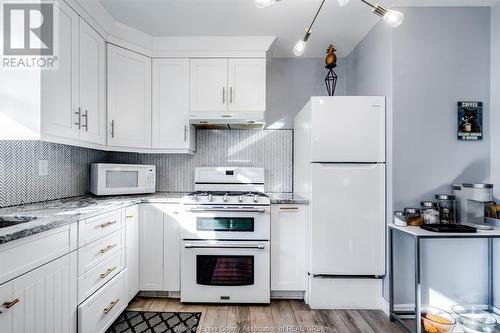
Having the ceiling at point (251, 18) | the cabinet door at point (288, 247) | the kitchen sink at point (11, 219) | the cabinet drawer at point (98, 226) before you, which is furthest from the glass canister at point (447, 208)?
the kitchen sink at point (11, 219)

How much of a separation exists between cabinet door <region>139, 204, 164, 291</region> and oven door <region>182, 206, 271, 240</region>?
26 cm

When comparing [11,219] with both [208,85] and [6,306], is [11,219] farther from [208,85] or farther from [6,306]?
[208,85]

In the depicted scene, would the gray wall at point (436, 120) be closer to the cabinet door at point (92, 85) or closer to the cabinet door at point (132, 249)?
the cabinet door at point (132, 249)

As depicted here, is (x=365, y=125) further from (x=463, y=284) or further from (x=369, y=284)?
(x=463, y=284)

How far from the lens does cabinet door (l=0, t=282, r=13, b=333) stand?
1.01 m

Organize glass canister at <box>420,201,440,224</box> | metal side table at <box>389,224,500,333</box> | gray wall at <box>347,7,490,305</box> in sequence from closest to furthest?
metal side table at <box>389,224,500,333</box>
glass canister at <box>420,201,440,224</box>
gray wall at <box>347,7,490,305</box>

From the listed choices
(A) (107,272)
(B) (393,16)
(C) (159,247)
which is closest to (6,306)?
(A) (107,272)

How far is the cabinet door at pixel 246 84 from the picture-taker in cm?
260

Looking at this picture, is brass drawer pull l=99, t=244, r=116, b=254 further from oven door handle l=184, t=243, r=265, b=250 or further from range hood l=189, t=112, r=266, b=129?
range hood l=189, t=112, r=266, b=129

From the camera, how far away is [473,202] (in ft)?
6.23

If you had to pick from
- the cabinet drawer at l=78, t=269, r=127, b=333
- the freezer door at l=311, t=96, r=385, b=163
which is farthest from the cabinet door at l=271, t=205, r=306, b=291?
the cabinet drawer at l=78, t=269, r=127, b=333

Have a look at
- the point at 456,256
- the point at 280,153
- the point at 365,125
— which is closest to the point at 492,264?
the point at 456,256

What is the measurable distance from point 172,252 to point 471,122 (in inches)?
111

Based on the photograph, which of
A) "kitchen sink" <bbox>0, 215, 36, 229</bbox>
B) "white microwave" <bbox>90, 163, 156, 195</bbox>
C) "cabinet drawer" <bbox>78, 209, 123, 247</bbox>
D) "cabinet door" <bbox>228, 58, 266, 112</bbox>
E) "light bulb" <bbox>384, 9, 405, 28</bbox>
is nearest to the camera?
"light bulb" <bbox>384, 9, 405, 28</bbox>
